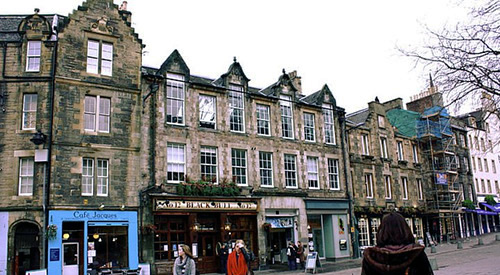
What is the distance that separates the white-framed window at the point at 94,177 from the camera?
70.8ft

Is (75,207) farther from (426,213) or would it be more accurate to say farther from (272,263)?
(426,213)

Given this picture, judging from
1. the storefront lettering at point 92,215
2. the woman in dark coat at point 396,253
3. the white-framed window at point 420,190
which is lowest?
the woman in dark coat at point 396,253

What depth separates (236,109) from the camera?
27719 millimetres

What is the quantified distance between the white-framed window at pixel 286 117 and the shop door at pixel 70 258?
14328mm

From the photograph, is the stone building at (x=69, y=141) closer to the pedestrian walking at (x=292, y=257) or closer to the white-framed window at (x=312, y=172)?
the pedestrian walking at (x=292, y=257)

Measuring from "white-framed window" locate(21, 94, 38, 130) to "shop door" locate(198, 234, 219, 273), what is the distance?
10136mm

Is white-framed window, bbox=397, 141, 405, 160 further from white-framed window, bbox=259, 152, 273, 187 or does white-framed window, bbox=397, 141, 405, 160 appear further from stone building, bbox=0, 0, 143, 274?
stone building, bbox=0, 0, 143, 274

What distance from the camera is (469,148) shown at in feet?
166

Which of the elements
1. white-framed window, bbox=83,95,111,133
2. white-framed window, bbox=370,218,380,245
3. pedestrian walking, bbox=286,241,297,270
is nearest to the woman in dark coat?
white-framed window, bbox=83,95,111,133

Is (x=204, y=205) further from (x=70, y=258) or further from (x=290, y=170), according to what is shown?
(x=290, y=170)

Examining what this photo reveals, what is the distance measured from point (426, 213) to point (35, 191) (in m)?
32.5

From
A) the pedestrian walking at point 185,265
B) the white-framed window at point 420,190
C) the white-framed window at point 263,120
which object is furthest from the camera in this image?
the white-framed window at point 420,190

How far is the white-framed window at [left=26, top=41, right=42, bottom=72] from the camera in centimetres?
2158

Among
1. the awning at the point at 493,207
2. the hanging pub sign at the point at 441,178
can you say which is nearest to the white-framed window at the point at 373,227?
the hanging pub sign at the point at 441,178
